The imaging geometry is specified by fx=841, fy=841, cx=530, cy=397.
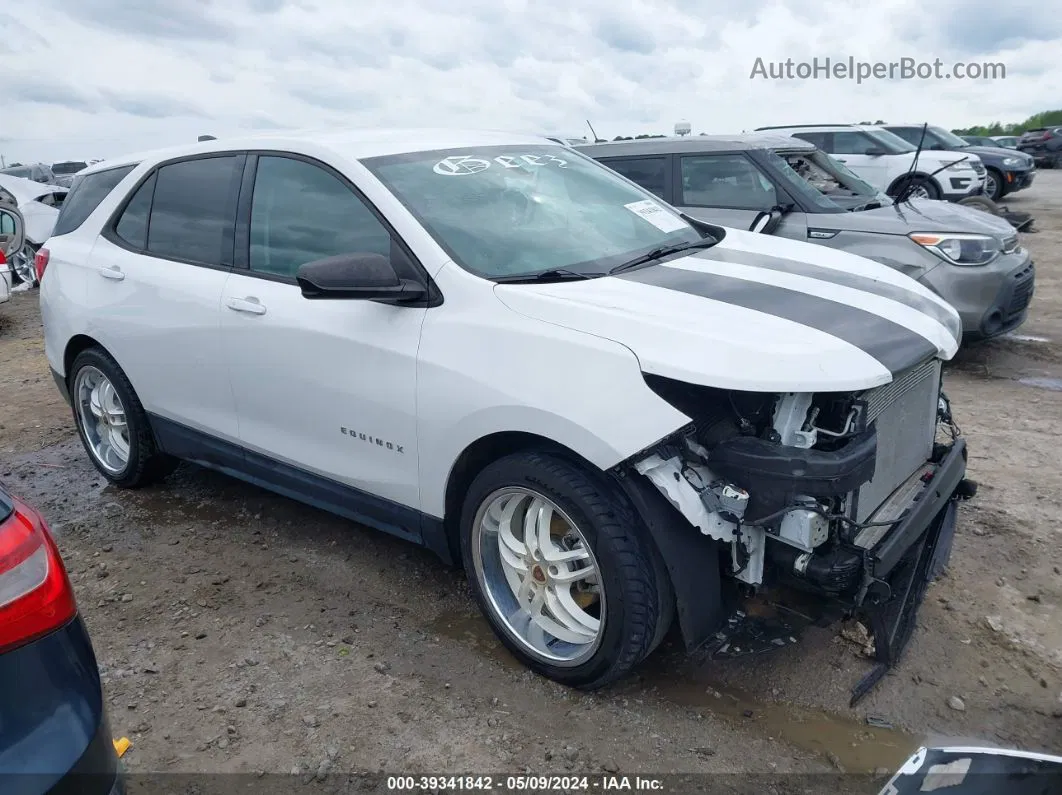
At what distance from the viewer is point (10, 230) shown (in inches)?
424

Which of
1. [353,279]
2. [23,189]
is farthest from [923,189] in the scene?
[23,189]

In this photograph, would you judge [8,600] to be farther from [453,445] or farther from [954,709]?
[954,709]

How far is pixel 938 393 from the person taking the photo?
10.5ft

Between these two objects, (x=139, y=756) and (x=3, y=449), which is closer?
(x=139, y=756)

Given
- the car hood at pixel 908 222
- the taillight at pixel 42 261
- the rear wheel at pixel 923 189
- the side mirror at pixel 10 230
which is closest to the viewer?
the taillight at pixel 42 261

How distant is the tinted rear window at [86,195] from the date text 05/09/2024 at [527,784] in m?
3.39

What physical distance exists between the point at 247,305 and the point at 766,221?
14.3 ft

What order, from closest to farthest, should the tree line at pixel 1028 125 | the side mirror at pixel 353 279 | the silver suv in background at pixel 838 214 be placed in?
the side mirror at pixel 353 279
the silver suv in background at pixel 838 214
the tree line at pixel 1028 125

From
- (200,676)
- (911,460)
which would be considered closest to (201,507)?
(200,676)

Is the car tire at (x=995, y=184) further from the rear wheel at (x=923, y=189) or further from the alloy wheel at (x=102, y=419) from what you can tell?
the alloy wheel at (x=102, y=419)

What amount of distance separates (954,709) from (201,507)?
11.6ft

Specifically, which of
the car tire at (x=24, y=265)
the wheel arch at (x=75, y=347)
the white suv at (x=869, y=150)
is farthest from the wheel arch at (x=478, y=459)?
the white suv at (x=869, y=150)

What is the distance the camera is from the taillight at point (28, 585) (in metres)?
1.62

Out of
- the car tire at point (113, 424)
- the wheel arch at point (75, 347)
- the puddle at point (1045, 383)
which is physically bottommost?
the puddle at point (1045, 383)
